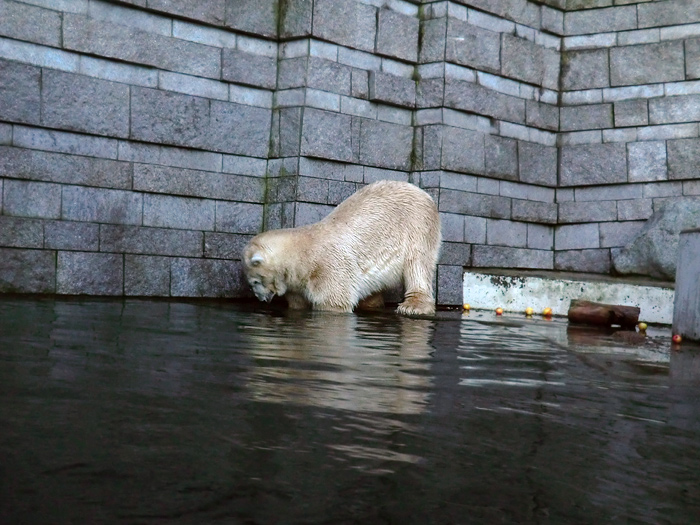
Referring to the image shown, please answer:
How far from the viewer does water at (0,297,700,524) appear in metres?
1.73

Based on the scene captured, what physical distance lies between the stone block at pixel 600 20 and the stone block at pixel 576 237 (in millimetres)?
2445

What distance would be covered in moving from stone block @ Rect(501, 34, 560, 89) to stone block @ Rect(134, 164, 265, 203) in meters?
3.40

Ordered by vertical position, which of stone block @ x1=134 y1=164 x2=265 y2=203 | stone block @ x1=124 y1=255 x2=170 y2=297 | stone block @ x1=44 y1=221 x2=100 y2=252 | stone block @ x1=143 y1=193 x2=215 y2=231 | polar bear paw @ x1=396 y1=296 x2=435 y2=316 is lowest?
polar bear paw @ x1=396 y1=296 x2=435 y2=316

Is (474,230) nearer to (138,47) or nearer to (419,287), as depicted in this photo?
(419,287)

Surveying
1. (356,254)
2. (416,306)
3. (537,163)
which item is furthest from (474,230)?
(356,254)

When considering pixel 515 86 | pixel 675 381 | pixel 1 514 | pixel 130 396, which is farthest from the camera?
pixel 515 86

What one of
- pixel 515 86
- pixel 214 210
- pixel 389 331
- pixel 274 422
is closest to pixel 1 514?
pixel 274 422

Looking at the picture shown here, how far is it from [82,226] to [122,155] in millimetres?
813

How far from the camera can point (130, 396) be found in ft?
8.74

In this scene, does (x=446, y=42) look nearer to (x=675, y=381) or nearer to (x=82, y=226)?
(x=82, y=226)

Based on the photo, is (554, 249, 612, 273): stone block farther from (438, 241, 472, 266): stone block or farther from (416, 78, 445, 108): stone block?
(416, 78, 445, 108): stone block

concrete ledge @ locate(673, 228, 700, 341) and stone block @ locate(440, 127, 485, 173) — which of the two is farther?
stone block @ locate(440, 127, 485, 173)

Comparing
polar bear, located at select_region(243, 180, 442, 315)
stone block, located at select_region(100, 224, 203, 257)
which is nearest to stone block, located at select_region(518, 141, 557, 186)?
polar bear, located at select_region(243, 180, 442, 315)

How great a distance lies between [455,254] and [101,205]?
3992 mm
